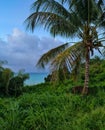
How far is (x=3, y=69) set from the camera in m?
24.0

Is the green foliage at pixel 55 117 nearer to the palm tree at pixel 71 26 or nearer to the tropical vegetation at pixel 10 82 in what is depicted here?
the palm tree at pixel 71 26

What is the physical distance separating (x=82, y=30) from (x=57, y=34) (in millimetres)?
1314

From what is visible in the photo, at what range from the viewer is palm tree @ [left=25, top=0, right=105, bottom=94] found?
49.6 ft

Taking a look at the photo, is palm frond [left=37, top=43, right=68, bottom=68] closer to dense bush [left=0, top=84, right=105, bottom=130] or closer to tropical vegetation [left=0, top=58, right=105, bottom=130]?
tropical vegetation [left=0, top=58, right=105, bottom=130]

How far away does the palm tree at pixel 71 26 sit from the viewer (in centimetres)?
1513

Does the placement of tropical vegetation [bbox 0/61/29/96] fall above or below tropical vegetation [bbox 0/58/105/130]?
above

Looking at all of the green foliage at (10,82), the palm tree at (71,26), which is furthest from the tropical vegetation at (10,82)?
the palm tree at (71,26)

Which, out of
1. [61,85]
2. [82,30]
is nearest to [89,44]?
[82,30]

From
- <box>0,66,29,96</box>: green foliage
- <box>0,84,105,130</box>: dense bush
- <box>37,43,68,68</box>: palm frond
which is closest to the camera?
<box>0,84,105,130</box>: dense bush

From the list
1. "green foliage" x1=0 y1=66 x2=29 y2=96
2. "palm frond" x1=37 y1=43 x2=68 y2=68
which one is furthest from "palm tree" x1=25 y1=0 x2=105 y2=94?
"green foliage" x1=0 y1=66 x2=29 y2=96

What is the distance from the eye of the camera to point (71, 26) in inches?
615

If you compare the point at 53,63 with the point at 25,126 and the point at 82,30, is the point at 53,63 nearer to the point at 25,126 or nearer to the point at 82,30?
the point at 82,30

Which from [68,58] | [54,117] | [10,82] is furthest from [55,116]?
[10,82]

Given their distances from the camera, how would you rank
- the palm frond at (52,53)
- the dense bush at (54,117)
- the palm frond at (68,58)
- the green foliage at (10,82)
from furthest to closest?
the green foliage at (10,82) < the palm frond at (52,53) < the palm frond at (68,58) < the dense bush at (54,117)
